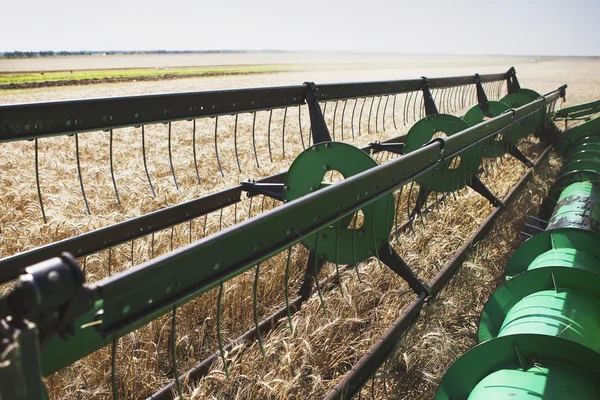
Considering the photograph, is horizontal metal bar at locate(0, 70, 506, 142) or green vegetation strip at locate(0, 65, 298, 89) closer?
horizontal metal bar at locate(0, 70, 506, 142)

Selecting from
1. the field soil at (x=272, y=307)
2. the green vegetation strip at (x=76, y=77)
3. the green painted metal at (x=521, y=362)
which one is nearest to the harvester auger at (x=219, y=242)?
the field soil at (x=272, y=307)

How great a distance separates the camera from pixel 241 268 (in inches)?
43.7

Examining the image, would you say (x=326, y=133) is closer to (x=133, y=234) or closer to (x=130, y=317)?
(x=133, y=234)

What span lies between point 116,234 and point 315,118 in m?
1.45

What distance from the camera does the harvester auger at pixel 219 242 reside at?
28.5 inches

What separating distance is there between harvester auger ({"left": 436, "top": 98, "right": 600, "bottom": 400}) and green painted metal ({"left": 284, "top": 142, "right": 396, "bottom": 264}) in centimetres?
67

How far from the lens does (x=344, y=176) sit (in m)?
2.45

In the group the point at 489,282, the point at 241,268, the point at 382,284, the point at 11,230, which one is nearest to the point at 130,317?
the point at 241,268

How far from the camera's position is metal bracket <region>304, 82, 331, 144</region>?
9.82ft

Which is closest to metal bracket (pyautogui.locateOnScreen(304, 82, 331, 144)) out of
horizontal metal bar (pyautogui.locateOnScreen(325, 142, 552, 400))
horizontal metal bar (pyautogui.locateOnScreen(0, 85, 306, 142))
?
horizontal metal bar (pyautogui.locateOnScreen(0, 85, 306, 142))

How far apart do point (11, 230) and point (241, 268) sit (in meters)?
3.30

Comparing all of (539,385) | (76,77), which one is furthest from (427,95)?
(76,77)

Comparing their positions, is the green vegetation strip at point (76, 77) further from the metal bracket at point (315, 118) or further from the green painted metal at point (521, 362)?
the green painted metal at point (521, 362)

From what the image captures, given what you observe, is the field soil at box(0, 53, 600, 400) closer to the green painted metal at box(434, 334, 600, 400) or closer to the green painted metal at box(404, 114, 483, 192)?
the green painted metal at box(404, 114, 483, 192)
